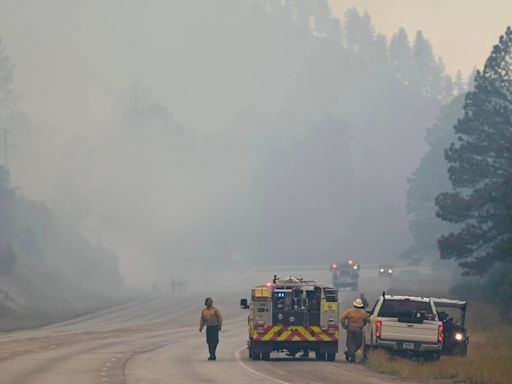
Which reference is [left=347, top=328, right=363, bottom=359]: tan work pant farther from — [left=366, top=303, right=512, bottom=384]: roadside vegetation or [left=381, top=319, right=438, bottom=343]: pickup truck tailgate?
[left=381, top=319, right=438, bottom=343]: pickup truck tailgate

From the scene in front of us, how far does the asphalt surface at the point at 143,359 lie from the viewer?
34.0 meters

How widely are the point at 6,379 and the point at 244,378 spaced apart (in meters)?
6.04

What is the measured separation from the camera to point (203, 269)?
185 m

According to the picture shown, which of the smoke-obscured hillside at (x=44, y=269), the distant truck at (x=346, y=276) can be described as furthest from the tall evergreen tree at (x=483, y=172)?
the smoke-obscured hillside at (x=44, y=269)

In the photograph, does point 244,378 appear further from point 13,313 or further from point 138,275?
point 138,275

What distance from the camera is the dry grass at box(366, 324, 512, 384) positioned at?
33312 mm

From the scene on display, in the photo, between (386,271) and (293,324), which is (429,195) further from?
(293,324)

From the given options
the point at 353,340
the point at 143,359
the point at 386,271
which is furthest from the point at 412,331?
the point at 386,271

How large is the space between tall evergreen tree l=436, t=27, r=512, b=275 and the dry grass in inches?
1071

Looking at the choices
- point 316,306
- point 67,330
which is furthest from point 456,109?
point 316,306

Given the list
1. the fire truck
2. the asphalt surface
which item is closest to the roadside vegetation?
the asphalt surface

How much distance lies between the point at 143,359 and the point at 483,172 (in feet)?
142

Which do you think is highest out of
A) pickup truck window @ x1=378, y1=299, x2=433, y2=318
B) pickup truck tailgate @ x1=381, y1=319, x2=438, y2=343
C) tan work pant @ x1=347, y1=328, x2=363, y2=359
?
pickup truck window @ x1=378, y1=299, x2=433, y2=318

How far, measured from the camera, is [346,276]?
112312 mm
